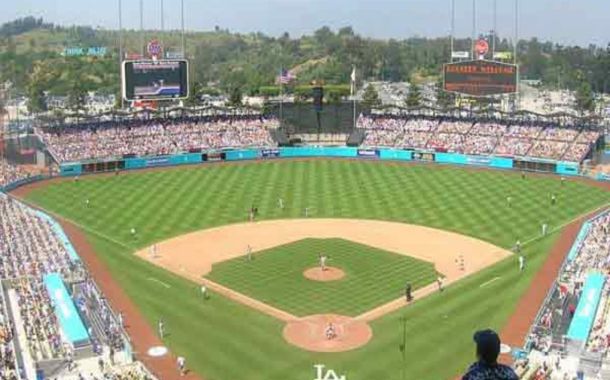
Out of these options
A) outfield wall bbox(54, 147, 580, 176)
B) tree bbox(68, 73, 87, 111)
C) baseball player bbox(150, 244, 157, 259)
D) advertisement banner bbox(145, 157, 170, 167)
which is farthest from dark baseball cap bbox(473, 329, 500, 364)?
tree bbox(68, 73, 87, 111)

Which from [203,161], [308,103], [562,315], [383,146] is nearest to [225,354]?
[562,315]

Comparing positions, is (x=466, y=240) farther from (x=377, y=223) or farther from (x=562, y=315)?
(x=562, y=315)

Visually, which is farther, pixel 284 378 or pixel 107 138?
pixel 107 138

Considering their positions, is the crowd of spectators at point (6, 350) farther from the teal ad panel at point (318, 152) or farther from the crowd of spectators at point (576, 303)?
the teal ad panel at point (318, 152)

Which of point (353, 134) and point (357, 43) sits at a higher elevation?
point (357, 43)

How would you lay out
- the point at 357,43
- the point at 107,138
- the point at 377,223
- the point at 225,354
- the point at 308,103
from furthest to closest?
1. the point at 357,43
2. the point at 308,103
3. the point at 107,138
4. the point at 377,223
5. the point at 225,354

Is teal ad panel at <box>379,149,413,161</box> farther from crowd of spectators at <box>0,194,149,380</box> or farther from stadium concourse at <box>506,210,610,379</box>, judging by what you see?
crowd of spectators at <box>0,194,149,380</box>

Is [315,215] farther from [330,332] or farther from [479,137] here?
[479,137]
